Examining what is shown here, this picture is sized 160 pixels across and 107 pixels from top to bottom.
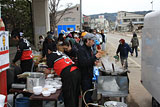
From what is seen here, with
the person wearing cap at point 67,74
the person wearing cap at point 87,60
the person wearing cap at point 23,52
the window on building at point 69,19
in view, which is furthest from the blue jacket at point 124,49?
the window on building at point 69,19

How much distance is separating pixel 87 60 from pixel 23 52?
2743 millimetres

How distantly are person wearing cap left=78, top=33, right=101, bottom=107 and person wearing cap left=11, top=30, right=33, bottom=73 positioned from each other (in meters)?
2.33

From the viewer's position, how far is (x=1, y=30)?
3.29 m

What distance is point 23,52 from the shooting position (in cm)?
589

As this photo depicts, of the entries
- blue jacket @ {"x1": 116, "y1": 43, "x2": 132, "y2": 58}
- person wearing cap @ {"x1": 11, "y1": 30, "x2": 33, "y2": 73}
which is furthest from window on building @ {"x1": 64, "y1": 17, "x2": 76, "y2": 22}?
person wearing cap @ {"x1": 11, "y1": 30, "x2": 33, "y2": 73}

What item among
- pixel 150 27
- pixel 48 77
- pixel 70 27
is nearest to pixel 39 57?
pixel 48 77

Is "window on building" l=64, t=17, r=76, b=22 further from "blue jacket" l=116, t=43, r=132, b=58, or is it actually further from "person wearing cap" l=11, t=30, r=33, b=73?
"person wearing cap" l=11, t=30, r=33, b=73

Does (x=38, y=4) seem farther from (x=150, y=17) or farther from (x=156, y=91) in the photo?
(x=156, y=91)

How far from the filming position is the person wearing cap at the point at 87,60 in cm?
403

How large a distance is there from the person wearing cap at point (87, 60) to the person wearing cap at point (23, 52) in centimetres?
233

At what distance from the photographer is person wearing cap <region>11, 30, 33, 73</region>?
5.48 metres

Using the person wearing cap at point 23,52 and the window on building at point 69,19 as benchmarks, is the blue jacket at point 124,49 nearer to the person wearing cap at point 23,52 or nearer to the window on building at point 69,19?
the person wearing cap at point 23,52

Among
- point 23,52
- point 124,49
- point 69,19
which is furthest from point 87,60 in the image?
point 69,19

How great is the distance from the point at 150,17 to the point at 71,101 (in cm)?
280
